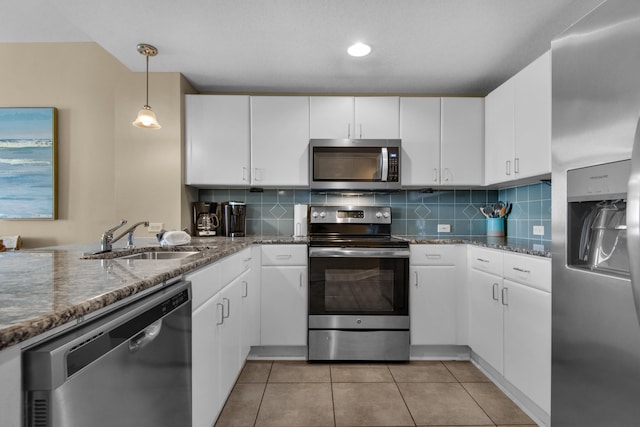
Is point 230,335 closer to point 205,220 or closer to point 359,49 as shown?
point 205,220

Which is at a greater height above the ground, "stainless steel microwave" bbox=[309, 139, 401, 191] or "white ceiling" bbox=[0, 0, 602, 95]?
"white ceiling" bbox=[0, 0, 602, 95]

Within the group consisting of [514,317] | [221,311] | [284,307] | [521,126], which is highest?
[521,126]

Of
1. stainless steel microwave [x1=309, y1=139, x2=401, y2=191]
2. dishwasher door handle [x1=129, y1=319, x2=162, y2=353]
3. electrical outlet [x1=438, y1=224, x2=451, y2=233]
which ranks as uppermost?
stainless steel microwave [x1=309, y1=139, x2=401, y2=191]

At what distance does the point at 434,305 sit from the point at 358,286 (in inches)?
23.3

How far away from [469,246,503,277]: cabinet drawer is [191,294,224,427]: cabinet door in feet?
5.40

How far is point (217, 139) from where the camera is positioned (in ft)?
8.80

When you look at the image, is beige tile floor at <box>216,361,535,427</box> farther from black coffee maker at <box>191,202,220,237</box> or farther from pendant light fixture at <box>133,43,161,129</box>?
pendant light fixture at <box>133,43,161,129</box>

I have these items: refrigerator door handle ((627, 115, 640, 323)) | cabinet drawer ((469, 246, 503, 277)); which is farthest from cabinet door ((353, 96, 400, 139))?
refrigerator door handle ((627, 115, 640, 323))

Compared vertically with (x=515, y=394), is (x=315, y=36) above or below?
above

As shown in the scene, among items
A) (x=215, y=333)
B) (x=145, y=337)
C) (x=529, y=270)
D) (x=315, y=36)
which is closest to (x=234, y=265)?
(x=215, y=333)

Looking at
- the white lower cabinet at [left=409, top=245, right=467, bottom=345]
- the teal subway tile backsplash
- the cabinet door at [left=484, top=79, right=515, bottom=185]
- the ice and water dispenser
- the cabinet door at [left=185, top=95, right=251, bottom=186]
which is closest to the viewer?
the ice and water dispenser

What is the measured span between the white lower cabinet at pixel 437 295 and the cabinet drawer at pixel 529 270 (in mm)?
501

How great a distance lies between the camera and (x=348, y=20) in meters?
1.88

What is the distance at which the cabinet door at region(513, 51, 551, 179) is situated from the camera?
189 cm
